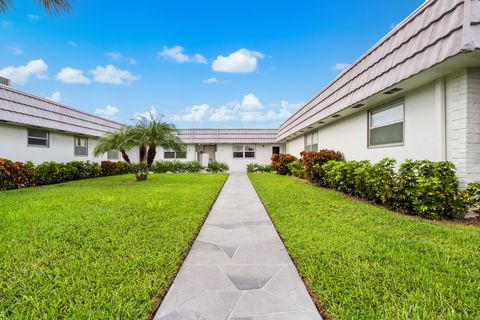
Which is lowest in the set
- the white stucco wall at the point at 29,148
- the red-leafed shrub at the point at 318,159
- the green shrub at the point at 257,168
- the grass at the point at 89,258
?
the grass at the point at 89,258

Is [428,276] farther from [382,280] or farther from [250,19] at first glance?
[250,19]

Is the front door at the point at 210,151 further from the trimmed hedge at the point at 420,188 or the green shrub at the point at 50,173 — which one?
the trimmed hedge at the point at 420,188

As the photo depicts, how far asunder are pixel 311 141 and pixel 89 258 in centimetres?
1261

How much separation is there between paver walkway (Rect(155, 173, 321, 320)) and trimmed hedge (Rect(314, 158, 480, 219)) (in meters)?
2.93

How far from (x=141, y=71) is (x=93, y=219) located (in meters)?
15.8

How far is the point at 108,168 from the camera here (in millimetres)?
15781

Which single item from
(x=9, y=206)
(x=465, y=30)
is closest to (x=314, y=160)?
(x=465, y=30)

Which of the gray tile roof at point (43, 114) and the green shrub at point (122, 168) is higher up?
the gray tile roof at point (43, 114)

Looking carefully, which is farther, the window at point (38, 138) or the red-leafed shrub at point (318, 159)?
the window at point (38, 138)

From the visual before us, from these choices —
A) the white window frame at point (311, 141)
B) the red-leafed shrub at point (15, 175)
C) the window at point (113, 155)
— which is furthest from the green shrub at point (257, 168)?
the red-leafed shrub at point (15, 175)

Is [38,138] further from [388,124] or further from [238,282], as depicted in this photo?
[388,124]

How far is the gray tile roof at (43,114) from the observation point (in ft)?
32.6

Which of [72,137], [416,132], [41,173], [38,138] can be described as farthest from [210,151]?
[416,132]

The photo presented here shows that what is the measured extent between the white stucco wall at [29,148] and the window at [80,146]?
305 millimetres
